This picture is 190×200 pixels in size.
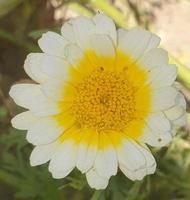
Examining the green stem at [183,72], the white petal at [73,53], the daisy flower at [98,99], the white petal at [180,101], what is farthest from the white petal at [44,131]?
the green stem at [183,72]

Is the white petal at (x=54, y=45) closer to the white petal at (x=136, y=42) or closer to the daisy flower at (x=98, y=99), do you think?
the daisy flower at (x=98, y=99)

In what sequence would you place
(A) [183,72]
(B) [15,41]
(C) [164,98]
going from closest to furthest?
(C) [164,98] → (A) [183,72] → (B) [15,41]

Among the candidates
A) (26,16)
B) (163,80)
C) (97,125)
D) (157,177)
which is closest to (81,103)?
(97,125)

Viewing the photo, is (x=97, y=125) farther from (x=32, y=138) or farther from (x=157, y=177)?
(x=157, y=177)

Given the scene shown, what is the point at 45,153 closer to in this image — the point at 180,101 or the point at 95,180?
the point at 95,180

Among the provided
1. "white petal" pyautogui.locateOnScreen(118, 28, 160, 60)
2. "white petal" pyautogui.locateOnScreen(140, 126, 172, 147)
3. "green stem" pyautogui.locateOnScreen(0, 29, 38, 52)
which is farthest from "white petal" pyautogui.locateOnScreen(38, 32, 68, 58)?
"green stem" pyautogui.locateOnScreen(0, 29, 38, 52)

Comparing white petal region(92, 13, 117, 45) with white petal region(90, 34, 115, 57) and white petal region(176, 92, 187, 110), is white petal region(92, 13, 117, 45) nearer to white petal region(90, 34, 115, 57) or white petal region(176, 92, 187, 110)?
white petal region(90, 34, 115, 57)

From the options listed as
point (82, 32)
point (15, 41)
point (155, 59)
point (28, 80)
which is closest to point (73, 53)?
point (82, 32)

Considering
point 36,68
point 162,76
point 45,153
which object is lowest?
point 45,153
